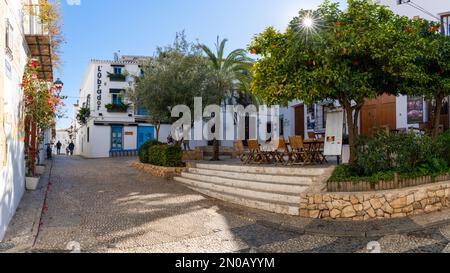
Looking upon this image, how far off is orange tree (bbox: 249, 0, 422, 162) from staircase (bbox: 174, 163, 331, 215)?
1310 mm

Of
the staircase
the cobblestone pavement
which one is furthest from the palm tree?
the cobblestone pavement

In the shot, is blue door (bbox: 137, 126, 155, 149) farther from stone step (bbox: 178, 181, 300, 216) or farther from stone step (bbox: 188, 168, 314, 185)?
stone step (bbox: 178, 181, 300, 216)

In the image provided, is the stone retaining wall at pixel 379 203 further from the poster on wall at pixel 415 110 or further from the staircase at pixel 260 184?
the poster on wall at pixel 415 110

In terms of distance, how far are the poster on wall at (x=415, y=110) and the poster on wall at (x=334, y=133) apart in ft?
19.9

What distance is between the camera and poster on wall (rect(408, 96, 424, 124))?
46.7ft

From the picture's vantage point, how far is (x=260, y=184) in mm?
9539

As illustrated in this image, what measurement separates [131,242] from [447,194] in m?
6.38

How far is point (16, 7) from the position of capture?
8023 mm

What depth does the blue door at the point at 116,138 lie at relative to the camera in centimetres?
2720

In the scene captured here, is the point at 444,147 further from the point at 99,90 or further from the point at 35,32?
the point at 99,90

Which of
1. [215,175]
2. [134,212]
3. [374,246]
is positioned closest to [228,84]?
[215,175]

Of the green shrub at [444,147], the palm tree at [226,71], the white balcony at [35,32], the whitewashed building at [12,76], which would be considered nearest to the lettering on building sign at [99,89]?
the palm tree at [226,71]
